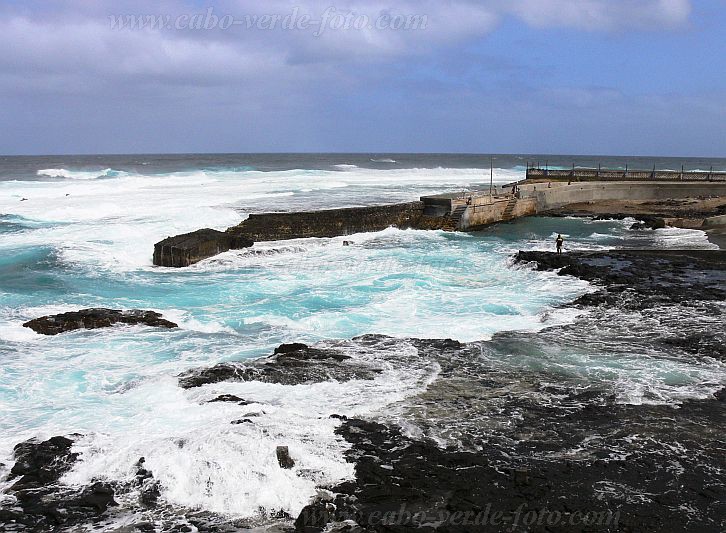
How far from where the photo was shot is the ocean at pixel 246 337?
6.69 metres

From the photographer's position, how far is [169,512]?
5895mm

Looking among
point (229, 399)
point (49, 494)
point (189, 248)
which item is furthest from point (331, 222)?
point (49, 494)

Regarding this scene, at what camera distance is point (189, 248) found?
18.2m

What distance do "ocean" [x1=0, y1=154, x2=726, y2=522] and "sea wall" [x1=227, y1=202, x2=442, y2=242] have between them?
742mm

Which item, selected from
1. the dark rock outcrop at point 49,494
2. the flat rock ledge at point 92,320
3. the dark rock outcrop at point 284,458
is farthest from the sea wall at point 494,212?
the dark rock outcrop at point 49,494

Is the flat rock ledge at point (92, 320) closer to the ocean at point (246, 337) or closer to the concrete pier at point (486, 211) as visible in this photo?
the ocean at point (246, 337)

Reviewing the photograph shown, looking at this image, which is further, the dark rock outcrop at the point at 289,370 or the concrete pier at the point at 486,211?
the concrete pier at the point at 486,211

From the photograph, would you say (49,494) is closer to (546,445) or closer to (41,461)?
(41,461)

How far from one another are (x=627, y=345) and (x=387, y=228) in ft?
52.6

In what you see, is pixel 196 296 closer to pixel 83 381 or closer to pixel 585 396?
pixel 83 381

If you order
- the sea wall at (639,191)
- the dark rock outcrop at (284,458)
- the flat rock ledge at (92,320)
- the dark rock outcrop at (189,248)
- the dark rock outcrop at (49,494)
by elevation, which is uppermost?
the sea wall at (639,191)

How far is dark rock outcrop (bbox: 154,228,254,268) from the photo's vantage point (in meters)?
18.2

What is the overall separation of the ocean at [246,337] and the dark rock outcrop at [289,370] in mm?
202

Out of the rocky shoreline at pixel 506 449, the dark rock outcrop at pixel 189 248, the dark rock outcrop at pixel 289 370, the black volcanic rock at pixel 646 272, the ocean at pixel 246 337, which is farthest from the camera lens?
the dark rock outcrop at pixel 189 248
